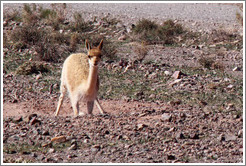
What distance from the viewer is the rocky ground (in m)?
7.07

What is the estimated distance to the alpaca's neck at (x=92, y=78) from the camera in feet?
27.5

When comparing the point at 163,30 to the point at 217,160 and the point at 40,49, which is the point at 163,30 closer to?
the point at 40,49

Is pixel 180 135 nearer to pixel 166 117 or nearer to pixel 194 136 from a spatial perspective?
pixel 194 136

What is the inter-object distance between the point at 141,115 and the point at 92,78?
1.18 m

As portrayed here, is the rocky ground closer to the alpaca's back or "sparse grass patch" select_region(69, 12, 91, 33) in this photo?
the alpaca's back

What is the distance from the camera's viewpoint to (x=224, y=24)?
2209 cm

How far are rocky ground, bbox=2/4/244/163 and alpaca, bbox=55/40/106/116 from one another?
14.9 inches

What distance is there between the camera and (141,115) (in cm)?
899

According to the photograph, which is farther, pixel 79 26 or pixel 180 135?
pixel 79 26

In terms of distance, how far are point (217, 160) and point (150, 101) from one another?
3.77 m

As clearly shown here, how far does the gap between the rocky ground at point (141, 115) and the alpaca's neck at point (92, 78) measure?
496 millimetres

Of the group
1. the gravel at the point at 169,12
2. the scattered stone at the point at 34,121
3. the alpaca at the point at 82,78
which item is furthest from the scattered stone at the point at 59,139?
the gravel at the point at 169,12

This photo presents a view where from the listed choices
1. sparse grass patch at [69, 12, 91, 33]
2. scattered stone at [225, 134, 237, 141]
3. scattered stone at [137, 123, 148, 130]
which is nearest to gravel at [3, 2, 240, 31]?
sparse grass patch at [69, 12, 91, 33]

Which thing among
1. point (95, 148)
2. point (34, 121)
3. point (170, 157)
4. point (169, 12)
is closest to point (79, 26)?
point (169, 12)
